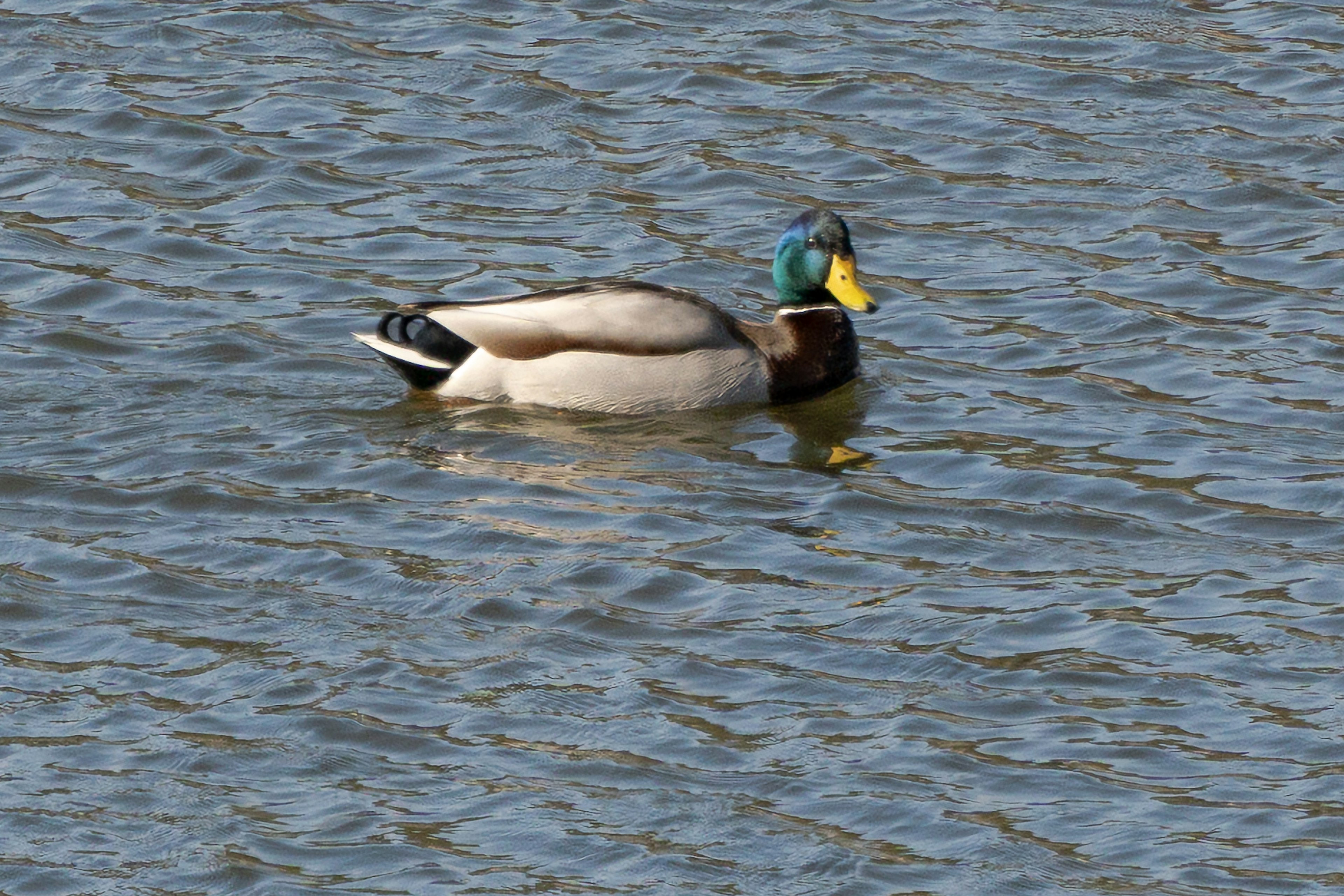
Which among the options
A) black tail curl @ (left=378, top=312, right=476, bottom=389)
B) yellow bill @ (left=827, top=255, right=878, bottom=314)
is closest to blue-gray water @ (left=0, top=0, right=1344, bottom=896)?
black tail curl @ (left=378, top=312, right=476, bottom=389)

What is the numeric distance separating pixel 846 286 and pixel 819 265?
151 millimetres

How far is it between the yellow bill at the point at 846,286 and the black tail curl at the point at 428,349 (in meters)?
1.60

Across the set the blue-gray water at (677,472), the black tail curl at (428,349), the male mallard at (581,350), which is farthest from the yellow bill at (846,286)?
the black tail curl at (428,349)

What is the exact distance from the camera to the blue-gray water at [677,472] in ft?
22.0

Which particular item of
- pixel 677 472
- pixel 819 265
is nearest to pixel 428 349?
pixel 677 472

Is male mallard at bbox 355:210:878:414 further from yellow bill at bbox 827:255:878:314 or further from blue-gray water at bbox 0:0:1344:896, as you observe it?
yellow bill at bbox 827:255:878:314

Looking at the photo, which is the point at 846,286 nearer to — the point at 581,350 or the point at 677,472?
the point at 581,350

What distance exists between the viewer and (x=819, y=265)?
1102cm

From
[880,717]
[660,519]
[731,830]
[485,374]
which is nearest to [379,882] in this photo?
[731,830]

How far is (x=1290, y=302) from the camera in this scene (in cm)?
1104

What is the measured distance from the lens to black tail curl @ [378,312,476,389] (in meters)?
10.4

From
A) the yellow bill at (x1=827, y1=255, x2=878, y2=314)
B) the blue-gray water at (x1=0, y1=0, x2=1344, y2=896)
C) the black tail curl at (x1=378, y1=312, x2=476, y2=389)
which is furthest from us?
the yellow bill at (x1=827, y1=255, x2=878, y2=314)

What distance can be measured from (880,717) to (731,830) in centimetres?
84

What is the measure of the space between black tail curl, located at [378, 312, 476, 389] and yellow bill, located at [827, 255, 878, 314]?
63.1 inches
